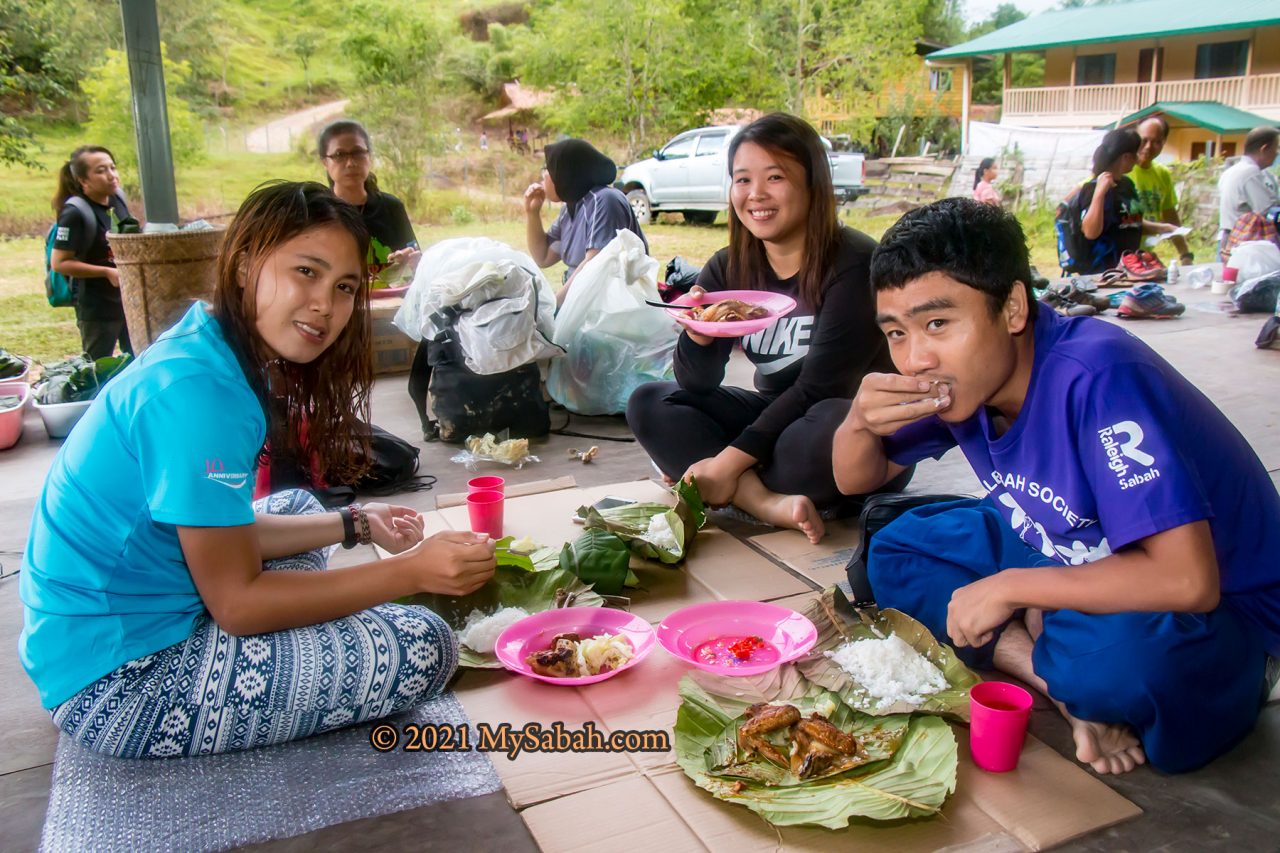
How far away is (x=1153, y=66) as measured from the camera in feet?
51.9

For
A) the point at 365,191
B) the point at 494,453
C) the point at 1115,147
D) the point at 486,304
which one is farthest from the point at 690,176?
the point at 494,453

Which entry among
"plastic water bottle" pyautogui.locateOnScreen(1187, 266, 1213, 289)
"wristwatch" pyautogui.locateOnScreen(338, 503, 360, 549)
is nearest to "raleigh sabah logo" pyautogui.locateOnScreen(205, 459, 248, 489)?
"wristwatch" pyautogui.locateOnScreen(338, 503, 360, 549)

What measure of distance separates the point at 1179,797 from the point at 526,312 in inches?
116

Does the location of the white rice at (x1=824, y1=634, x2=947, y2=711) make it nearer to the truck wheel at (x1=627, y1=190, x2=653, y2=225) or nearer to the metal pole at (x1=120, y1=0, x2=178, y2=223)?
the metal pole at (x1=120, y1=0, x2=178, y2=223)

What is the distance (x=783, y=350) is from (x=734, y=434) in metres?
0.35

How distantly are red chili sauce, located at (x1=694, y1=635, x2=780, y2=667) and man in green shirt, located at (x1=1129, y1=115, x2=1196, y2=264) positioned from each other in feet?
21.3

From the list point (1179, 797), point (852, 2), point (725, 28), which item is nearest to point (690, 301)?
point (1179, 797)

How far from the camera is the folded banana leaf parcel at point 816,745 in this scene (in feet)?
5.04

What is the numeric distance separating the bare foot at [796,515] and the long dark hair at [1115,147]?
5041 mm

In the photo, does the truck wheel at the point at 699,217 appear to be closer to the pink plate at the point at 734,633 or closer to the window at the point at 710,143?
the window at the point at 710,143

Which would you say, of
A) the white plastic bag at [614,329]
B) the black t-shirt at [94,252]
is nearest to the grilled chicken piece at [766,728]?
the white plastic bag at [614,329]

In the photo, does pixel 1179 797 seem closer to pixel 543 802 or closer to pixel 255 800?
pixel 543 802

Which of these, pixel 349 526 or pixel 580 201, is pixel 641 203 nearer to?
pixel 580 201

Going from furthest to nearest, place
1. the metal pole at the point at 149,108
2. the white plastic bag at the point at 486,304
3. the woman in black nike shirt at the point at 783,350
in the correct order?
the metal pole at the point at 149,108 → the white plastic bag at the point at 486,304 → the woman in black nike shirt at the point at 783,350
